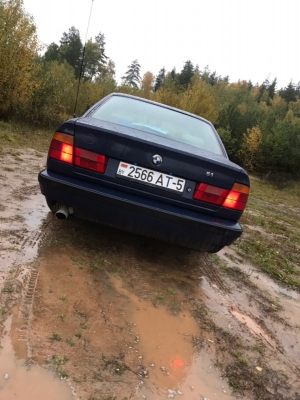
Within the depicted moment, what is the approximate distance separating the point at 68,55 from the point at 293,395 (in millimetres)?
66288

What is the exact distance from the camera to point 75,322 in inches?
83.6

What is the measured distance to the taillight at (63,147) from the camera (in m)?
2.78

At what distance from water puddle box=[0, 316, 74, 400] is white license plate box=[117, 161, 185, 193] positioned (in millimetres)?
1445

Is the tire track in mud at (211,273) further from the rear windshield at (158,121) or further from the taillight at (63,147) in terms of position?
the taillight at (63,147)

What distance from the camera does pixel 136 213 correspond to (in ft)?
9.07

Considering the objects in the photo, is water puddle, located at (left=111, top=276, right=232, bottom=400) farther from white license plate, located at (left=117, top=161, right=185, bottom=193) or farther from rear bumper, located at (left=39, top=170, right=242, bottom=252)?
white license plate, located at (left=117, top=161, right=185, bottom=193)

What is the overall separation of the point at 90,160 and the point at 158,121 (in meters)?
1.05

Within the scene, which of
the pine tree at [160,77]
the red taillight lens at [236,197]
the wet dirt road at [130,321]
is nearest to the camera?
the wet dirt road at [130,321]

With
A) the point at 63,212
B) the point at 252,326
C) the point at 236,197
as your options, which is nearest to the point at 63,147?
the point at 63,212

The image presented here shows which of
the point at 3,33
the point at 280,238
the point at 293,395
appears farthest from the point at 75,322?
the point at 3,33

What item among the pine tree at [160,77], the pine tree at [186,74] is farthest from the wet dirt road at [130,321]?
the pine tree at [160,77]

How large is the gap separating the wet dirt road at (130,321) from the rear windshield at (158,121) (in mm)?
1176

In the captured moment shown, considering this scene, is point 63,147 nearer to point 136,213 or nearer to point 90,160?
point 90,160

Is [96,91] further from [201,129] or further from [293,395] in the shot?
[293,395]
